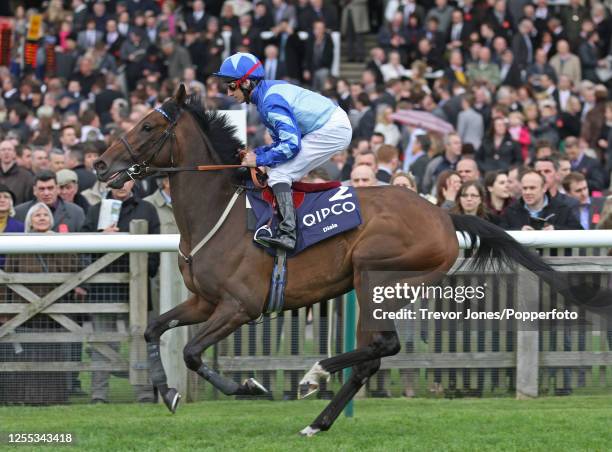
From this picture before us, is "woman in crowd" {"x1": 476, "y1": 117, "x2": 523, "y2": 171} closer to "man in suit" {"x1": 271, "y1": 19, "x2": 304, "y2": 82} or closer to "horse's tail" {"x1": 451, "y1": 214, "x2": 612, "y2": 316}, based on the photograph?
"man in suit" {"x1": 271, "y1": 19, "x2": 304, "y2": 82}

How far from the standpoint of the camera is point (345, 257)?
735 cm

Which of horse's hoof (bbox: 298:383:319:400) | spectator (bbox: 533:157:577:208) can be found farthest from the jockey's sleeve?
spectator (bbox: 533:157:577:208)

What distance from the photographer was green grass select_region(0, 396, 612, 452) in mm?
6859

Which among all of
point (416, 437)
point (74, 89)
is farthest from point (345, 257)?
point (74, 89)

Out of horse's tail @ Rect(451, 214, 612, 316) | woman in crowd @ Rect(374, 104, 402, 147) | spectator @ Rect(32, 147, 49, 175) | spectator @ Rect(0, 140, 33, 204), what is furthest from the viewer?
woman in crowd @ Rect(374, 104, 402, 147)

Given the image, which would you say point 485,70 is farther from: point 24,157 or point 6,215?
point 6,215

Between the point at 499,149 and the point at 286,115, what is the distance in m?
7.75

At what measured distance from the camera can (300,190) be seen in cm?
736

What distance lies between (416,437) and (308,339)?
1.59 m

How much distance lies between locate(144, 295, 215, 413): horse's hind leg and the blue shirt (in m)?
0.94

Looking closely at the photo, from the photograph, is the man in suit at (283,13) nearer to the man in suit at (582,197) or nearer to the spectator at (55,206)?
the man in suit at (582,197)

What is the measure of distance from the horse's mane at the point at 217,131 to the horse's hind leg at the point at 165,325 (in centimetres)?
88

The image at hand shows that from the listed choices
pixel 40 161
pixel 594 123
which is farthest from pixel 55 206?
pixel 594 123

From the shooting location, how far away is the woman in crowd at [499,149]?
14438 millimetres
